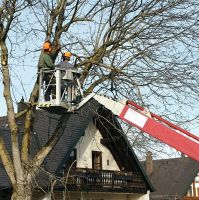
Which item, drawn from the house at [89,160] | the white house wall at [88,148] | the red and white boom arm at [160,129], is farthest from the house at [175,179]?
the red and white boom arm at [160,129]

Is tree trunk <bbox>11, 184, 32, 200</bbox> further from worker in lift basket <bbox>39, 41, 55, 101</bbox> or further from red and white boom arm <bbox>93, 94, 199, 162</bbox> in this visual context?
red and white boom arm <bbox>93, 94, 199, 162</bbox>

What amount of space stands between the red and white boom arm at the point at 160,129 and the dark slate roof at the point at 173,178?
30211 millimetres

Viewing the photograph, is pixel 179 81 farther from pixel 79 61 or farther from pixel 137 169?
pixel 137 169

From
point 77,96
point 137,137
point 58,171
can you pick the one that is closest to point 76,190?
point 58,171

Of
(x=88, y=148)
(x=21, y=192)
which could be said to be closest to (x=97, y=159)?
(x=88, y=148)

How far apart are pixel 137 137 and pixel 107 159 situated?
14698mm

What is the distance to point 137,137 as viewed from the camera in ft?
46.0

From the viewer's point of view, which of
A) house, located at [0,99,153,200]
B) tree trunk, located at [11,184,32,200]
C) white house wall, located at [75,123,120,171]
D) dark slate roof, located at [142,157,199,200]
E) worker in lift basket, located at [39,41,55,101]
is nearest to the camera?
worker in lift basket, located at [39,41,55,101]

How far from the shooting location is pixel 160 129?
1021cm

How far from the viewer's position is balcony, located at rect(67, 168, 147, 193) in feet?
→ 80.5

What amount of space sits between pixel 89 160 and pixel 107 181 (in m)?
1.46

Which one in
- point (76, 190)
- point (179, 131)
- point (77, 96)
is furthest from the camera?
point (76, 190)

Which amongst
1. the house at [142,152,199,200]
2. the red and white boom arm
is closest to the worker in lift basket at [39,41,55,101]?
the red and white boom arm

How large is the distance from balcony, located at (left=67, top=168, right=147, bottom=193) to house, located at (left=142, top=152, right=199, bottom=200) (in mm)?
11924
